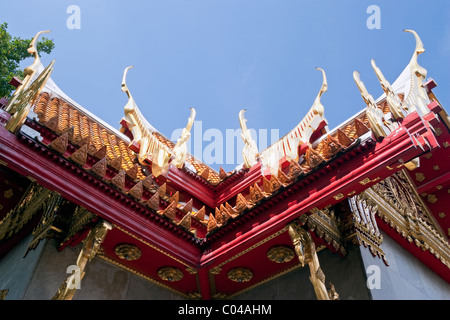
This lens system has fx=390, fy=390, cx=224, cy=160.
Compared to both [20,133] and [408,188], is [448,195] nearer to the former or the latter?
[408,188]

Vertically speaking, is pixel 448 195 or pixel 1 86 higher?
pixel 1 86

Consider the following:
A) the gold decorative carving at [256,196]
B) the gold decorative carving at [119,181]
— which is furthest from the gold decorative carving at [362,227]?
the gold decorative carving at [119,181]

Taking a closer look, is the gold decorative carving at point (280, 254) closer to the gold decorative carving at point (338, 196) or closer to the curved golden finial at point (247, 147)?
the gold decorative carving at point (338, 196)

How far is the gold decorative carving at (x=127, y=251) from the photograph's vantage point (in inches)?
215

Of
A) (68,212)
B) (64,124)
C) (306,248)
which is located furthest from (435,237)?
(64,124)

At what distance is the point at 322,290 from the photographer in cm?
456

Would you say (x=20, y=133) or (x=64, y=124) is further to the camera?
(x=64, y=124)

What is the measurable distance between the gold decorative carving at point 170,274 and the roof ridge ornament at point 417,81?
4.51m

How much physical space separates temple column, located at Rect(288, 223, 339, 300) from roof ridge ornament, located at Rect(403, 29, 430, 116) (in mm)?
2964

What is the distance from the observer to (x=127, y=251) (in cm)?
550

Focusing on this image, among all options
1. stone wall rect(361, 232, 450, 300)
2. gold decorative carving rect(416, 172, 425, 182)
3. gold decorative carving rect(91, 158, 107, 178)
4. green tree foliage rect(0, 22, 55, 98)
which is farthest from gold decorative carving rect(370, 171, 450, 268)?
green tree foliage rect(0, 22, 55, 98)

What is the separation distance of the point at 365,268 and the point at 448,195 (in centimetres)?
455

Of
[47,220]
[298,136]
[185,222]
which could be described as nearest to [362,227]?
[185,222]

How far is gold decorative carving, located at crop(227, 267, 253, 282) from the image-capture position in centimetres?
585
